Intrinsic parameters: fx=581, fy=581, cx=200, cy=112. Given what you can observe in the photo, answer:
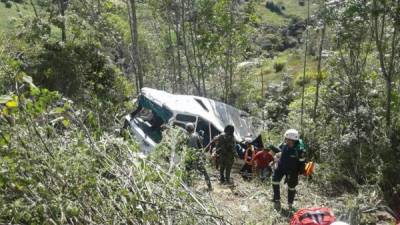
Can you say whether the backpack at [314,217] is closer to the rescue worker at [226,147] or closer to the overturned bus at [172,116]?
the rescue worker at [226,147]

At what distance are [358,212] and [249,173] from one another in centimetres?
528

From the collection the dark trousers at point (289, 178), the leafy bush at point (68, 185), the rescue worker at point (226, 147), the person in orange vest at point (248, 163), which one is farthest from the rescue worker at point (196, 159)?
the leafy bush at point (68, 185)

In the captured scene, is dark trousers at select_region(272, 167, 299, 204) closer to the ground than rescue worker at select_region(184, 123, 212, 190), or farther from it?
closer to the ground

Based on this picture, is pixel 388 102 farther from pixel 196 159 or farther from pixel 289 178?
pixel 196 159

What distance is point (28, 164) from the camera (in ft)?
14.7

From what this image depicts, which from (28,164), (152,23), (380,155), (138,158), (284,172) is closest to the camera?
(28,164)

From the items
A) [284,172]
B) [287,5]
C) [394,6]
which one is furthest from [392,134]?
[287,5]

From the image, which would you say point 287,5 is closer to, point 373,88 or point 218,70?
point 218,70

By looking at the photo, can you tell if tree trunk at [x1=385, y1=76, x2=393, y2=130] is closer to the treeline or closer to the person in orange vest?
the treeline

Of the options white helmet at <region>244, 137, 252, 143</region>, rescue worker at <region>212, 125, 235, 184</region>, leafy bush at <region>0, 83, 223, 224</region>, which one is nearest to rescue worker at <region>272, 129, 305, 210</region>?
rescue worker at <region>212, 125, 235, 184</region>

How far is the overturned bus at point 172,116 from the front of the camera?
13344 millimetres

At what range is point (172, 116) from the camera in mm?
13438

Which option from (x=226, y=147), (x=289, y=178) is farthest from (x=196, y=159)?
(x=226, y=147)

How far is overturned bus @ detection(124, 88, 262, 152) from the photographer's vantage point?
13.3 metres
